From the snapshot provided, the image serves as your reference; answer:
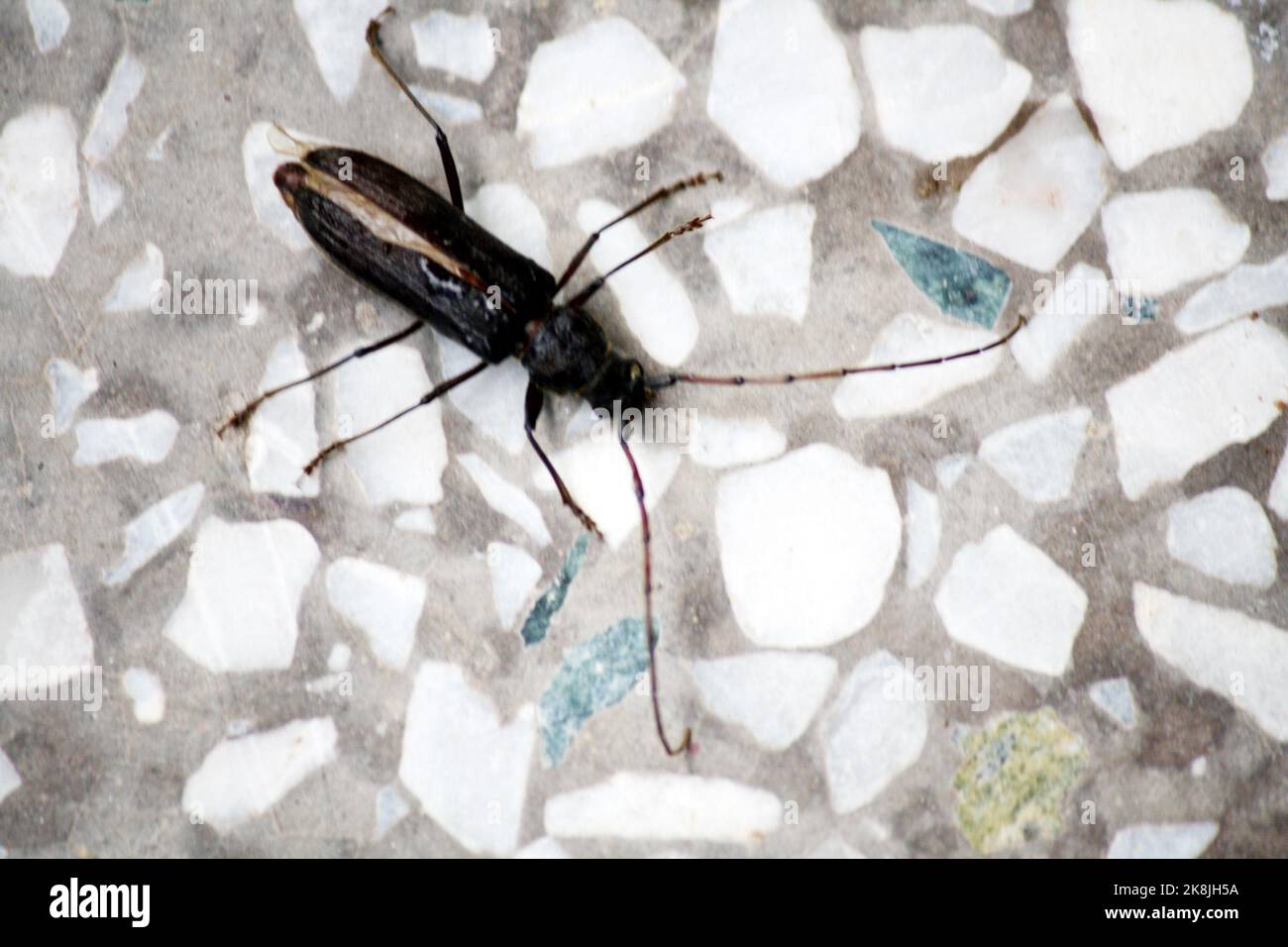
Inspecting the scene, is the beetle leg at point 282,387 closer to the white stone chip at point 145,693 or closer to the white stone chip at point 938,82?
the white stone chip at point 145,693

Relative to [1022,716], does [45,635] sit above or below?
above

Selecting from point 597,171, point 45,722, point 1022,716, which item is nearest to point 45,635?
point 45,722

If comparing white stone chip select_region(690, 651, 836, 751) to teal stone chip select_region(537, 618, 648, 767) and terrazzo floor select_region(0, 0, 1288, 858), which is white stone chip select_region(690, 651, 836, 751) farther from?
teal stone chip select_region(537, 618, 648, 767)

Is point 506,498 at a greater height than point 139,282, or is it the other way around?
point 139,282

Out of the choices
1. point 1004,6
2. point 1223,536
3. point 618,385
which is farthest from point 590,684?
point 1004,6

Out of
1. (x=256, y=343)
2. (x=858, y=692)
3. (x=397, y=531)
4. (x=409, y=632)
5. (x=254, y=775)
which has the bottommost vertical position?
(x=254, y=775)

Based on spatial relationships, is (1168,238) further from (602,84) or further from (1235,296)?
(602,84)

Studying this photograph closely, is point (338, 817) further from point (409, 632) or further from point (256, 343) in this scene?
point (256, 343)
